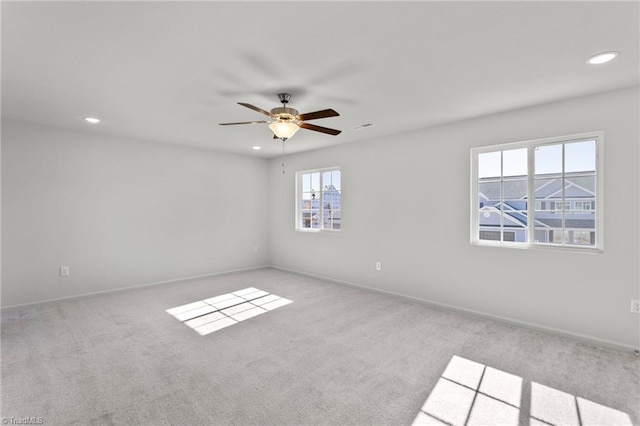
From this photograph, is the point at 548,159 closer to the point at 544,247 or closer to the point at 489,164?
the point at 489,164

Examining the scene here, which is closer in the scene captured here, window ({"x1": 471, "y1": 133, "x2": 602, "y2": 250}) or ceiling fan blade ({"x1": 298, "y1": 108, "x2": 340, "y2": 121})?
ceiling fan blade ({"x1": 298, "y1": 108, "x2": 340, "y2": 121})

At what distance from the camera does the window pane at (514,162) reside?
3.46 meters

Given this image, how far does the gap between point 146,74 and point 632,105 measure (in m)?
4.25

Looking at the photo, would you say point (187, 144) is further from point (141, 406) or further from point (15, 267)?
point (141, 406)

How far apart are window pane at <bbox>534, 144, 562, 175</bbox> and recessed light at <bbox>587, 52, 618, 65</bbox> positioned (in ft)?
3.61

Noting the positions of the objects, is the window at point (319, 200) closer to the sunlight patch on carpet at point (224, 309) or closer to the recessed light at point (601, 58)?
the sunlight patch on carpet at point (224, 309)

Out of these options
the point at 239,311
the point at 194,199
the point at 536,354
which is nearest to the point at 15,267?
the point at 194,199

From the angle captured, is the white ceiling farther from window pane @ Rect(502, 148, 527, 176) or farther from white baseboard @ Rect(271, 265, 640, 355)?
white baseboard @ Rect(271, 265, 640, 355)

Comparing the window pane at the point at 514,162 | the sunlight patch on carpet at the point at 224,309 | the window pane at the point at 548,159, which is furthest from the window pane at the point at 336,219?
the window pane at the point at 548,159

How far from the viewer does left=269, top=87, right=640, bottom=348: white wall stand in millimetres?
2820

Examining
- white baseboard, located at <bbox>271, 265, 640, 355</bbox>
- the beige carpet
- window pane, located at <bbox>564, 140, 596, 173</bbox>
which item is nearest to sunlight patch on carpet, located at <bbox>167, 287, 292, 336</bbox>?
the beige carpet

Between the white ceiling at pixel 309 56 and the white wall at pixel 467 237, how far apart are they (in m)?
0.34

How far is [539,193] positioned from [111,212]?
5.67 m

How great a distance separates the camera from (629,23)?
182cm
